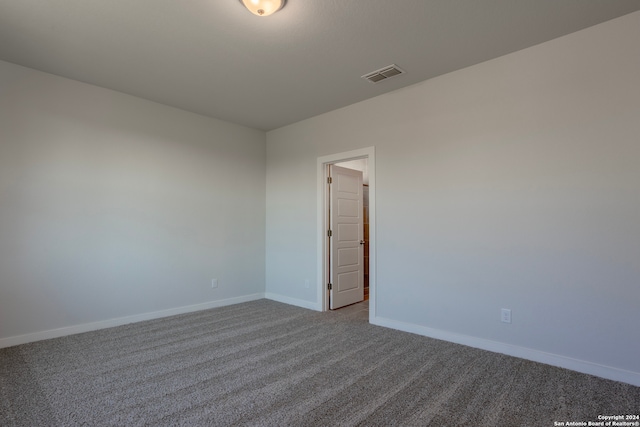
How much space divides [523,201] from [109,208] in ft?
14.3

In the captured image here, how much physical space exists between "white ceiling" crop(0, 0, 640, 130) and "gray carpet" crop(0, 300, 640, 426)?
2758mm

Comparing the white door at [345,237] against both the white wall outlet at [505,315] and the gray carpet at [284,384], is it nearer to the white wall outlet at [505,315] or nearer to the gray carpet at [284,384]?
the gray carpet at [284,384]

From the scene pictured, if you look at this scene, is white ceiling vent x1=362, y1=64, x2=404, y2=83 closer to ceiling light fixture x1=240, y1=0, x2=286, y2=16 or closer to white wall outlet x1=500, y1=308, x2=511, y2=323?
ceiling light fixture x1=240, y1=0, x2=286, y2=16

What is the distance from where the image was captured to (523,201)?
278 cm

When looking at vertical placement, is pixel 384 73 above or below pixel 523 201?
above

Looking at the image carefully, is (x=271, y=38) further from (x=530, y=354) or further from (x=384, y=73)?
(x=530, y=354)

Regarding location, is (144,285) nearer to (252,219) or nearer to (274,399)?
(252,219)

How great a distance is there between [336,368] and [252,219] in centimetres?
301

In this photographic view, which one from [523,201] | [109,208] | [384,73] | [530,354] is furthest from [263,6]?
[530,354]

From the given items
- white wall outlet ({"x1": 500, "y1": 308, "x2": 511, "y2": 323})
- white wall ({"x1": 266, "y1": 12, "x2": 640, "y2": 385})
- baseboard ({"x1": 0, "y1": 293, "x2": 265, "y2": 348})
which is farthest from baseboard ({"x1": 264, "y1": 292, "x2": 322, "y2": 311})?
white wall outlet ({"x1": 500, "y1": 308, "x2": 511, "y2": 323})

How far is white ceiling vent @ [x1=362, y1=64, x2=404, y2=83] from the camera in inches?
124

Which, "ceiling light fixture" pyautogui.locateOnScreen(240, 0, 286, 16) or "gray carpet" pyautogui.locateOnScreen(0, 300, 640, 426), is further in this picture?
"ceiling light fixture" pyautogui.locateOnScreen(240, 0, 286, 16)

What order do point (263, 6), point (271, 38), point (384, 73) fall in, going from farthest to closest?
point (384, 73) < point (271, 38) < point (263, 6)

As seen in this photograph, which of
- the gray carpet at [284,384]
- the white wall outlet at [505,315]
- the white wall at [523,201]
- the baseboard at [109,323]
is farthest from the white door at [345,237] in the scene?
the white wall outlet at [505,315]
